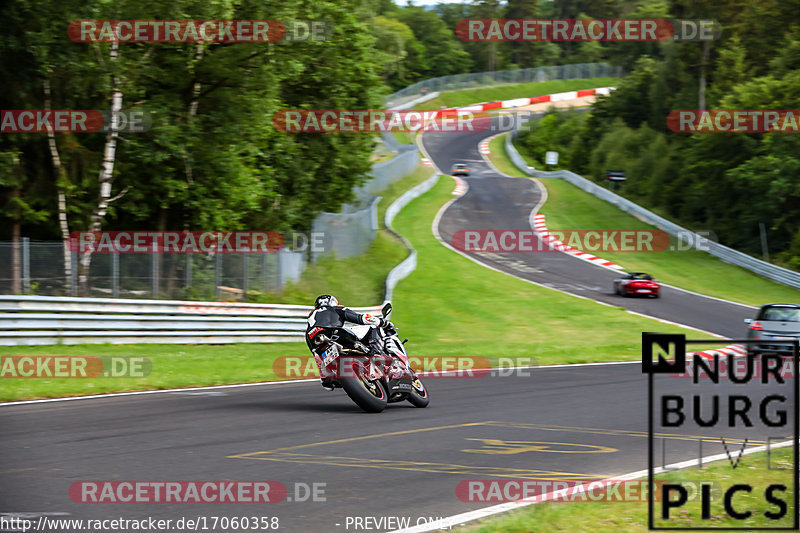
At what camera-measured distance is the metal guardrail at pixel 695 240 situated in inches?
1642

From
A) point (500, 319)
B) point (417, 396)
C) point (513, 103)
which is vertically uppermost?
point (513, 103)

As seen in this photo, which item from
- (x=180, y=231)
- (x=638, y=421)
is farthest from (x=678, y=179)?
(x=638, y=421)

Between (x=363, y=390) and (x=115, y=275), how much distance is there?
1134 cm

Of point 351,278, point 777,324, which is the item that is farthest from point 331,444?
point 351,278

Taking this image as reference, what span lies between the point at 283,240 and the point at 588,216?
26.4m

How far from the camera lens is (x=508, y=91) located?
355ft

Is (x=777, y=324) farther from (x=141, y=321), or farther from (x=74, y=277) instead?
(x=74, y=277)

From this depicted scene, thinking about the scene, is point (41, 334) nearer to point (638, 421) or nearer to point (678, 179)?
point (638, 421)

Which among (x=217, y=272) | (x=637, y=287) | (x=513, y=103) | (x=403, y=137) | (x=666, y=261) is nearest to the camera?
(x=217, y=272)

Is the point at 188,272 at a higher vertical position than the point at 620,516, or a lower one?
higher

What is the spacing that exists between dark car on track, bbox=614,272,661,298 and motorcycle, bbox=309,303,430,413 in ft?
82.5

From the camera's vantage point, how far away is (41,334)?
62.2 ft

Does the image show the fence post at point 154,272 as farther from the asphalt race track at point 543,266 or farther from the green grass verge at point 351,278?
the asphalt race track at point 543,266

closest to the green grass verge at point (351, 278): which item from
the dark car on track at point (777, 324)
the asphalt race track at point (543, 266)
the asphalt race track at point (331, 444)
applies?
the asphalt race track at point (543, 266)
